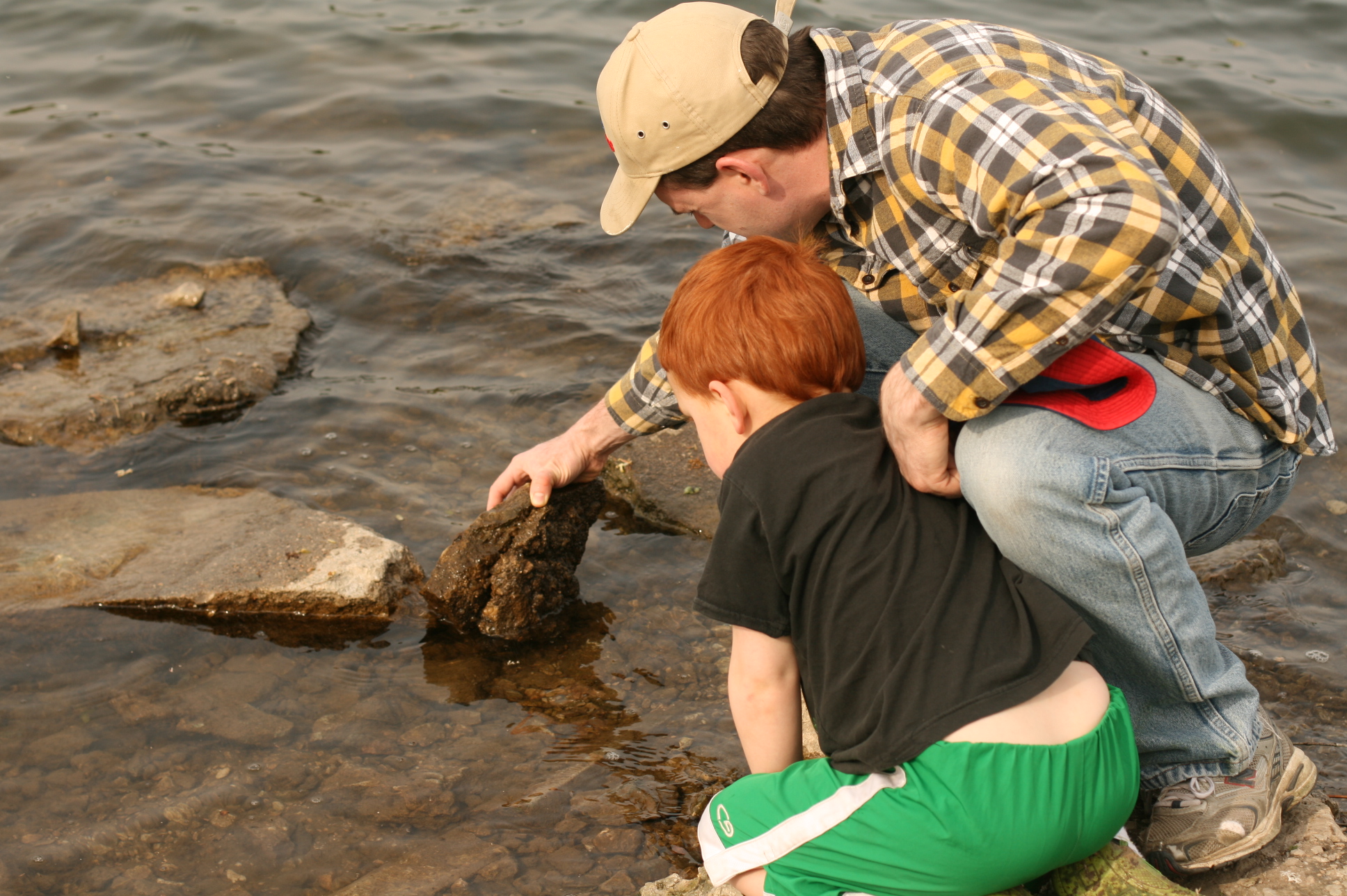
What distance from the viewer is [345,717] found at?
2996 millimetres

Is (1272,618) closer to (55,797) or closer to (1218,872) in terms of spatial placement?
(1218,872)

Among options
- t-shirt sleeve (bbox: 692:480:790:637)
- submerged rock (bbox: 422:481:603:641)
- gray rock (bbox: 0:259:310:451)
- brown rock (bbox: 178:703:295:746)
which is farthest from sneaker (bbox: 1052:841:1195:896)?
gray rock (bbox: 0:259:310:451)

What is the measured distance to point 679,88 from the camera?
94.3 inches

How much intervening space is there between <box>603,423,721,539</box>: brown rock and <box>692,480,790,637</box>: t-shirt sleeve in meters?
1.66

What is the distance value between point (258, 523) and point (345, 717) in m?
1.01

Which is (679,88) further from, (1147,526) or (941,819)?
(941,819)

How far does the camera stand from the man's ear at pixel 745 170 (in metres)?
2.44

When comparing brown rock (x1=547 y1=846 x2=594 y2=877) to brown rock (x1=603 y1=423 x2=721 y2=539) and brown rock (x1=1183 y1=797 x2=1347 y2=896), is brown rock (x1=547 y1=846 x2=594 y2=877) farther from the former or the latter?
brown rock (x1=603 y1=423 x2=721 y2=539)

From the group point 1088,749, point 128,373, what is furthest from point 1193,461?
point 128,373

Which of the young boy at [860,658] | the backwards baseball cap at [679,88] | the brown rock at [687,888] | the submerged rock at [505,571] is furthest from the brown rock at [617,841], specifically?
the backwards baseball cap at [679,88]

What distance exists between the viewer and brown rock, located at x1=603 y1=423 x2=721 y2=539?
3879mm

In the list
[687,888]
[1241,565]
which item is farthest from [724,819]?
[1241,565]

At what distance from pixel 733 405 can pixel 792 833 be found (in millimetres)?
833

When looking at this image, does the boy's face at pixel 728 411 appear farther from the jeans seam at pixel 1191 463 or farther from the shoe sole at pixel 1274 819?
the shoe sole at pixel 1274 819
